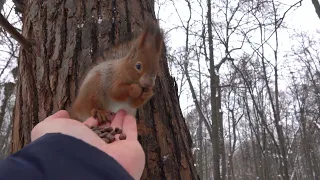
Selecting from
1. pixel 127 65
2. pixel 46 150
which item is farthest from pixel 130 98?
pixel 46 150

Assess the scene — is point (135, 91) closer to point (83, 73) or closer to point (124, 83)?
point (124, 83)

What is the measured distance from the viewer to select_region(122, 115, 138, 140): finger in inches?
42.2

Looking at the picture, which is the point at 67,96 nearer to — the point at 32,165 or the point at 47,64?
the point at 47,64

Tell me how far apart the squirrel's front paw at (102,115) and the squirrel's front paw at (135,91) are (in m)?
0.12

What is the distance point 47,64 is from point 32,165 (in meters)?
→ 0.93

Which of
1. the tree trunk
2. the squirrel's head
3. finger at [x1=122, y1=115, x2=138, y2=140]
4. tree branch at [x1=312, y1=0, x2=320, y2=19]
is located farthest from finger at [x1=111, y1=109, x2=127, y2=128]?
tree branch at [x1=312, y1=0, x2=320, y2=19]

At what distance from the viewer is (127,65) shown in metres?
1.30

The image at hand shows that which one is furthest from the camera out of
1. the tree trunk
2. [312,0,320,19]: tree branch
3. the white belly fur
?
[312,0,320,19]: tree branch

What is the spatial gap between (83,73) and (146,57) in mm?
380

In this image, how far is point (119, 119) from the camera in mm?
1199

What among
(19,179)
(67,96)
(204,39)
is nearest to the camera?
(19,179)

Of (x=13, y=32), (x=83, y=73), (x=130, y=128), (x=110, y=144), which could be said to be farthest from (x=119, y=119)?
(x=13, y=32)

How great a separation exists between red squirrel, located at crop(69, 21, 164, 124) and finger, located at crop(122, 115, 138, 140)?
0.11 meters

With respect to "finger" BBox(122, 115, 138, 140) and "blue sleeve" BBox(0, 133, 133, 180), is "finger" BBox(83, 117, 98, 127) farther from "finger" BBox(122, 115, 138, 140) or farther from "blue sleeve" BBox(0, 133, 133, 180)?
"blue sleeve" BBox(0, 133, 133, 180)
